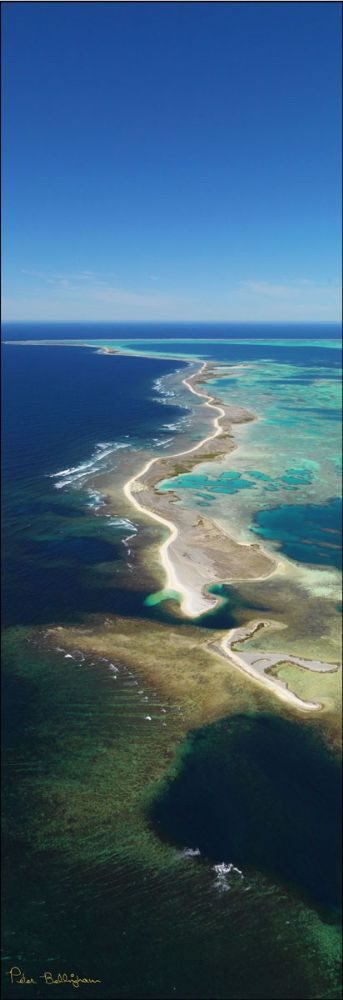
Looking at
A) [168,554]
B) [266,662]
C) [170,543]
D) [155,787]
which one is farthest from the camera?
[170,543]

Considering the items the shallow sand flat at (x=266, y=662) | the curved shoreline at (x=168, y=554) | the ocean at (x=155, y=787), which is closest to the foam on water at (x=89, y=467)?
the curved shoreline at (x=168, y=554)

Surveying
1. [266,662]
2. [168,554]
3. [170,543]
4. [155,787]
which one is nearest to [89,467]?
[170,543]

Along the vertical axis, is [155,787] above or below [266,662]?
below

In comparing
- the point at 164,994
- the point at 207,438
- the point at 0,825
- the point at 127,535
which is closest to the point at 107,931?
the point at 164,994

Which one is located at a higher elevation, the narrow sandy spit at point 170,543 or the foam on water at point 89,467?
the foam on water at point 89,467

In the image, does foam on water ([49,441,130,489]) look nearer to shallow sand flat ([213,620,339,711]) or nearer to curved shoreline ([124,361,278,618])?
curved shoreline ([124,361,278,618])

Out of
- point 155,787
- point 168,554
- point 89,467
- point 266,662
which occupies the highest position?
point 89,467

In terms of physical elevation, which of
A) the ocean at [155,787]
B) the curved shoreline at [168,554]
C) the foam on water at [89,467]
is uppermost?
the foam on water at [89,467]

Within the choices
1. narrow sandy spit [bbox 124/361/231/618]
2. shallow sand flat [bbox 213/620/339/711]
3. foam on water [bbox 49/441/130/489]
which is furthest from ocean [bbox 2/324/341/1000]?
foam on water [bbox 49/441/130/489]

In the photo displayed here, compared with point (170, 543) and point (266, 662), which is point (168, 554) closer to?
point (170, 543)

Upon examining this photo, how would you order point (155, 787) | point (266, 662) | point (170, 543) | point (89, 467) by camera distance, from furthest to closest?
point (89, 467) → point (170, 543) → point (266, 662) → point (155, 787)

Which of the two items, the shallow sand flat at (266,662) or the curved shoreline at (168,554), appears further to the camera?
the curved shoreline at (168,554)

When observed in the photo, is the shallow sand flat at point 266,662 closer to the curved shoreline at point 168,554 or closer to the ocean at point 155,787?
the ocean at point 155,787
